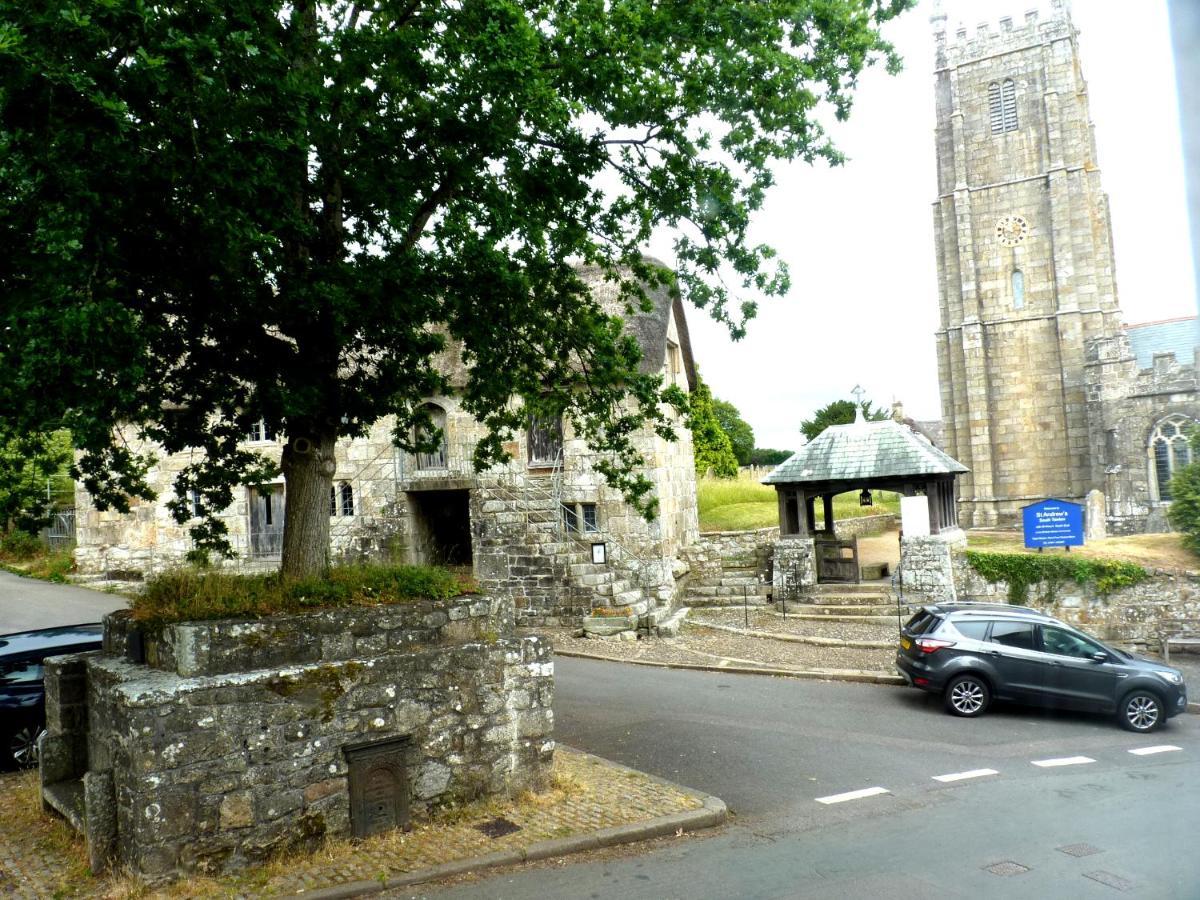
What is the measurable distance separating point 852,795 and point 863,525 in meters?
26.7

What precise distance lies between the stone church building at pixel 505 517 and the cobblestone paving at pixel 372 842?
10658mm

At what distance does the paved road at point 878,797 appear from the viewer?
630cm

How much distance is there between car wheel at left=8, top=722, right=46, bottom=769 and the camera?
966cm

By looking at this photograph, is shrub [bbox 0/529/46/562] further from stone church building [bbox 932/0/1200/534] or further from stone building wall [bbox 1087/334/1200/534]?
stone building wall [bbox 1087/334/1200/534]

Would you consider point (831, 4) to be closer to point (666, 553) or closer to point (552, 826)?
point (552, 826)

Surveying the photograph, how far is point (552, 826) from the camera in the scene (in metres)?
7.39

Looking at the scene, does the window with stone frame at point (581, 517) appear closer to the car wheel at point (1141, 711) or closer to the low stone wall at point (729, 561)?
the low stone wall at point (729, 561)

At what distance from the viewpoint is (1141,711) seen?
1202 centimetres

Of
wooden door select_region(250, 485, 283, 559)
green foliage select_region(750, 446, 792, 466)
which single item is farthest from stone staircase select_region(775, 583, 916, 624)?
green foliage select_region(750, 446, 792, 466)

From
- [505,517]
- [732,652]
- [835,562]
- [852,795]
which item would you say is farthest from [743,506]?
[852,795]

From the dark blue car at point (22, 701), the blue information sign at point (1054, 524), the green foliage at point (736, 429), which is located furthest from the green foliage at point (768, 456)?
the dark blue car at point (22, 701)

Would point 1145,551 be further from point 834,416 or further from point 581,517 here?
point 834,416

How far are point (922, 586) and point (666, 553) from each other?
6.19 m

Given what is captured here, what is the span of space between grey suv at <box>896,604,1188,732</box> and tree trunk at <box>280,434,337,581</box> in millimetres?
8985
